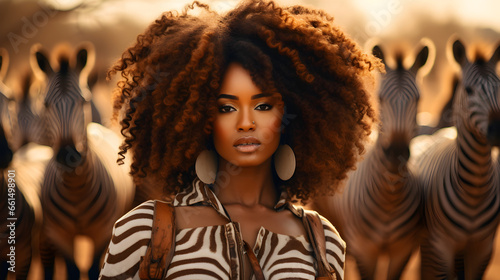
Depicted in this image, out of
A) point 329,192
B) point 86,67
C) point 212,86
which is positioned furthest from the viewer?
point 86,67

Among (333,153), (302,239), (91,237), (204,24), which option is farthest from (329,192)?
(91,237)

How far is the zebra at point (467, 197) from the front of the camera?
13.5 feet

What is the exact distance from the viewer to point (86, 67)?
16.0 feet

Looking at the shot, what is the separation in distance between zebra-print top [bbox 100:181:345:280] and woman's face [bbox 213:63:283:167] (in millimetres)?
166

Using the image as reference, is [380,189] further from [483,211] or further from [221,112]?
[221,112]

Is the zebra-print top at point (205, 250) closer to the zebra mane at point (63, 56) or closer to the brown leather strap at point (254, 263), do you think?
the brown leather strap at point (254, 263)

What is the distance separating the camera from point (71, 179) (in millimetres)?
4473

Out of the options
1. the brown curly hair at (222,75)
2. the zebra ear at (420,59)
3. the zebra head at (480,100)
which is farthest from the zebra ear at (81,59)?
the zebra head at (480,100)

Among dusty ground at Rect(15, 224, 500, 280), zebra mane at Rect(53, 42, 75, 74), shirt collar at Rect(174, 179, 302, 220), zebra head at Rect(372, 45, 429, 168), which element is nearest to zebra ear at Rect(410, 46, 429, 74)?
zebra head at Rect(372, 45, 429, 168)

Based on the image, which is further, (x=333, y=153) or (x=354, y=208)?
(x=354, y=208)

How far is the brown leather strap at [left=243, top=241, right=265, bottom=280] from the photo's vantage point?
5.39 feet

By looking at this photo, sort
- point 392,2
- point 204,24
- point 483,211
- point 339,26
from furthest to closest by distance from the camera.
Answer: point 483,211 < point 392,2 < point 339,26 < point 204,24

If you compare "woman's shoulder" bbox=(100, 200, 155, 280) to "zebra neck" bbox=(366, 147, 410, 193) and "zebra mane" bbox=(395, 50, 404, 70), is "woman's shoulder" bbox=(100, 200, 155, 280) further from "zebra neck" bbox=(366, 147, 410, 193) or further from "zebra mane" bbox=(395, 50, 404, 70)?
"zebra mane" bbox=(395, 50, 404, 70)

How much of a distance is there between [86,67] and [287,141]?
133 inches
